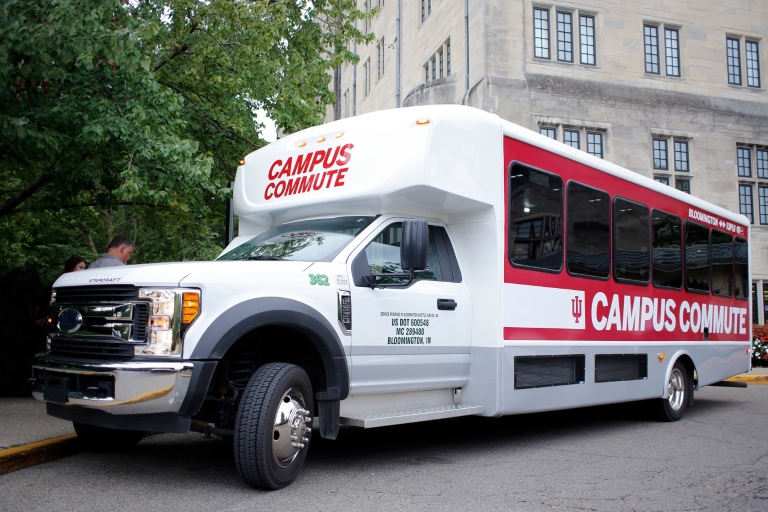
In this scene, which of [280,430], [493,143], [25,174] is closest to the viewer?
[280,430]

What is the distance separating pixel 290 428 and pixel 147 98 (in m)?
5.19

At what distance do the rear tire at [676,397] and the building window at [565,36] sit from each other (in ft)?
55.4

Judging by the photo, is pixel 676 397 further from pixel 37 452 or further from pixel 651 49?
pixel 651 49

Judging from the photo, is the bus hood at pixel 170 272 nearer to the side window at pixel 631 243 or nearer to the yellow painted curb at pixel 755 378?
the side window at pixel 631 243

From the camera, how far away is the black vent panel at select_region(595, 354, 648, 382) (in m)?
8.38

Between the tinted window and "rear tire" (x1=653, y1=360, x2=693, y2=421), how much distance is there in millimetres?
2968

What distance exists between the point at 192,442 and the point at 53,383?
2285 millimetres

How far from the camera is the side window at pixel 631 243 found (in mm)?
8812

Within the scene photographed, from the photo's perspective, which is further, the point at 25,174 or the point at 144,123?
the point at 25,174

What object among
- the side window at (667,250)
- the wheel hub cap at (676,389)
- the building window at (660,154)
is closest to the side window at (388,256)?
the side window at (667,250)

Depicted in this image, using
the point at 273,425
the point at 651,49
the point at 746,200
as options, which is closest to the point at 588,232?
the point at 273,425

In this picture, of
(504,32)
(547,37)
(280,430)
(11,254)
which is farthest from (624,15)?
(280,430)

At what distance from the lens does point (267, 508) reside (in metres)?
4.92

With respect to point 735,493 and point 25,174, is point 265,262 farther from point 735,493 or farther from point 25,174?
point 25,174
